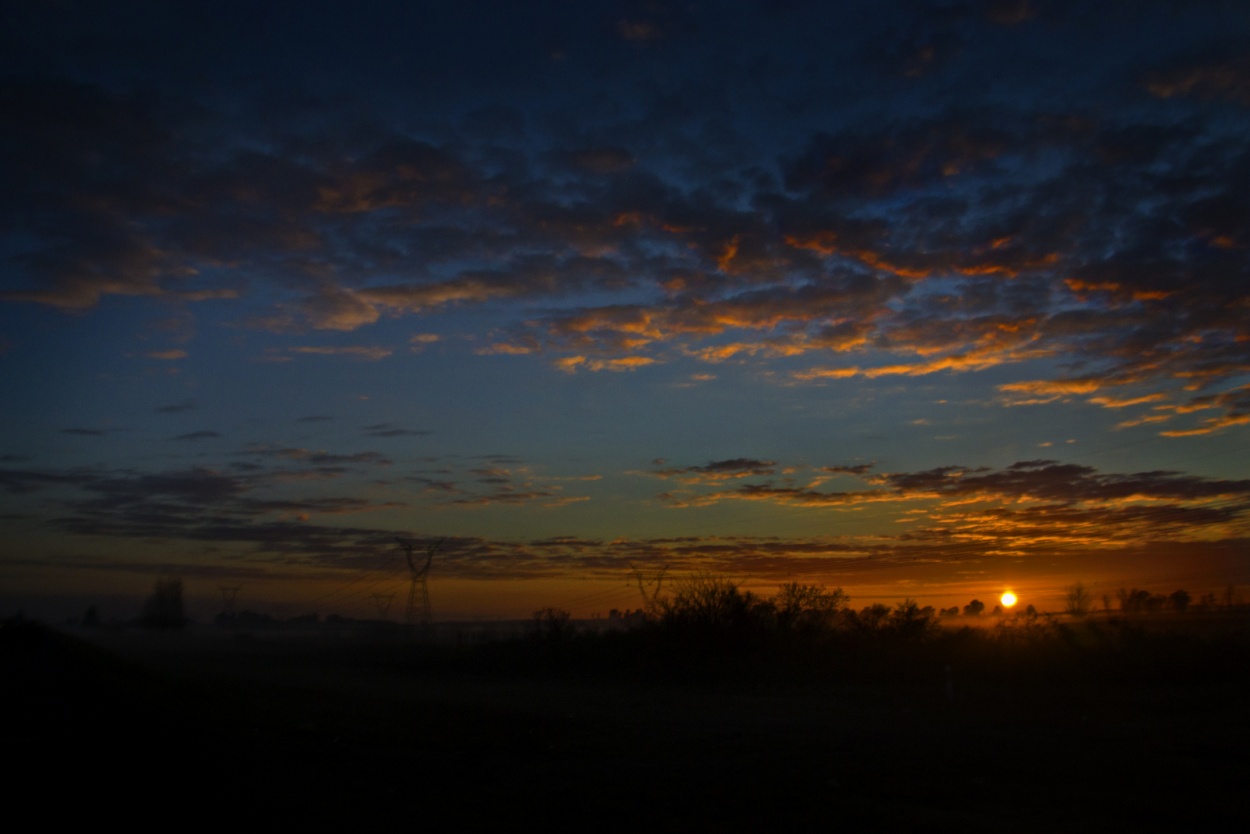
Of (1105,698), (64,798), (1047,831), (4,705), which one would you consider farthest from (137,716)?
(1105,698)

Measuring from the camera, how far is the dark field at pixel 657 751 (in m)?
8.12

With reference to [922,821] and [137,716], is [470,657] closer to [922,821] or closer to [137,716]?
[137,716]

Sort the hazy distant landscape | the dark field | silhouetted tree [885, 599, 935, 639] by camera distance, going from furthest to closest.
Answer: silhouetted tree [885, 599, 935, 639] → the hazy distant landscape → the dark field

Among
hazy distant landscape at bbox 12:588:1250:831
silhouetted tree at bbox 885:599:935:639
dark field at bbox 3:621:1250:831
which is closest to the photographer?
dark field at bbox 3:621:1250:831

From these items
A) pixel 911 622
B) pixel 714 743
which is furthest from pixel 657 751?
pixel 911 622

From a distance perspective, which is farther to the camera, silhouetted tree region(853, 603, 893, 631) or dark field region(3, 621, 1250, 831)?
silhouetted tree region(853, 603, 893, 631)

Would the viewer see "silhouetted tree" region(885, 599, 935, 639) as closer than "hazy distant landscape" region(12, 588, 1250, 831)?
No

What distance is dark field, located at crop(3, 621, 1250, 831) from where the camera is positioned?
812 cm

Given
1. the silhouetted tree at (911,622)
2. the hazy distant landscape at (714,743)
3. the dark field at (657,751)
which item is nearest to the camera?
the dark field at (657,751)

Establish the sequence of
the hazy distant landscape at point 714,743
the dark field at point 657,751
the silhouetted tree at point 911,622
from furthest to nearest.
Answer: the silhouetted tree at point 911,622, the hazy distant landscape at point 714,743, the dark field at point 657,751

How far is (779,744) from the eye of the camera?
43.3 feet

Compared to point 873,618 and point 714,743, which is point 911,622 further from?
point 714,743

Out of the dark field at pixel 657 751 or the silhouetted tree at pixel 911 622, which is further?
the silhouetted tree at pixel 911 622

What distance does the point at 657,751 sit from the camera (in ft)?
41.1
